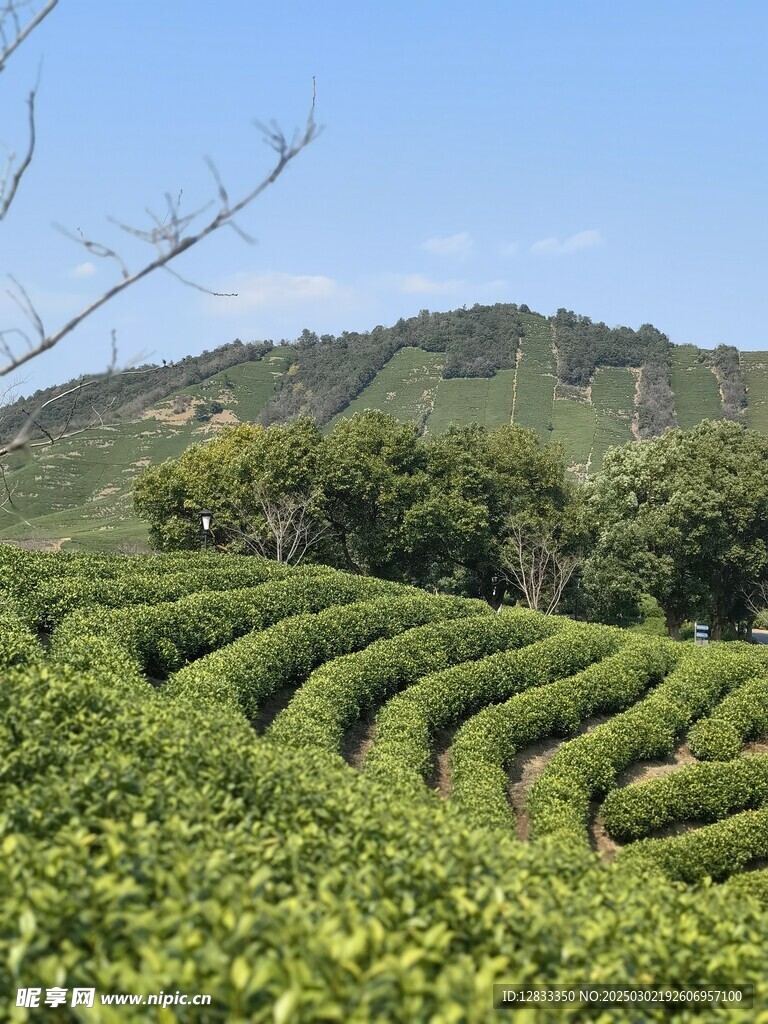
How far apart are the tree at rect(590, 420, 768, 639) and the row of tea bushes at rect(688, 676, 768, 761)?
65.1 feet

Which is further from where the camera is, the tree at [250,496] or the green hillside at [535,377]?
the green hillside at [535,377]

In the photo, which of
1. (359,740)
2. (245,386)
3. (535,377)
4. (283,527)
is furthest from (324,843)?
(245,386)

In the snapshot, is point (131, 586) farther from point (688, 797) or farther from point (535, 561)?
point (535, 561)

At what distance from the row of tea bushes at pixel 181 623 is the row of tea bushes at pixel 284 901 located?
20.5 ft

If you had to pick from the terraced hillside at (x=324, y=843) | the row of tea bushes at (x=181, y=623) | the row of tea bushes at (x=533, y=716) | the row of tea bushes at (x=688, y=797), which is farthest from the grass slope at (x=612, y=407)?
the terraced hillside at (x=324, y=843)

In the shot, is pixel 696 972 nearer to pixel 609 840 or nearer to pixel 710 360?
pixel 609 840

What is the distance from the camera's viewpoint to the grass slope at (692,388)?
125938 millimetres

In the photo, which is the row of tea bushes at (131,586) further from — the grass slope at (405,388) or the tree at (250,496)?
the grass slope at (405,388)

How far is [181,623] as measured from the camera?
16.9 m

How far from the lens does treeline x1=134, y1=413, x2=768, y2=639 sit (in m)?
40.5

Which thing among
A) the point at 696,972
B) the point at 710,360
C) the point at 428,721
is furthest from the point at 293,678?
the point at 710,360

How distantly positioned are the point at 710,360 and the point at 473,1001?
155 m

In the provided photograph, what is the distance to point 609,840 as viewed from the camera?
14.5 m

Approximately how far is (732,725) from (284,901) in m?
16.5
